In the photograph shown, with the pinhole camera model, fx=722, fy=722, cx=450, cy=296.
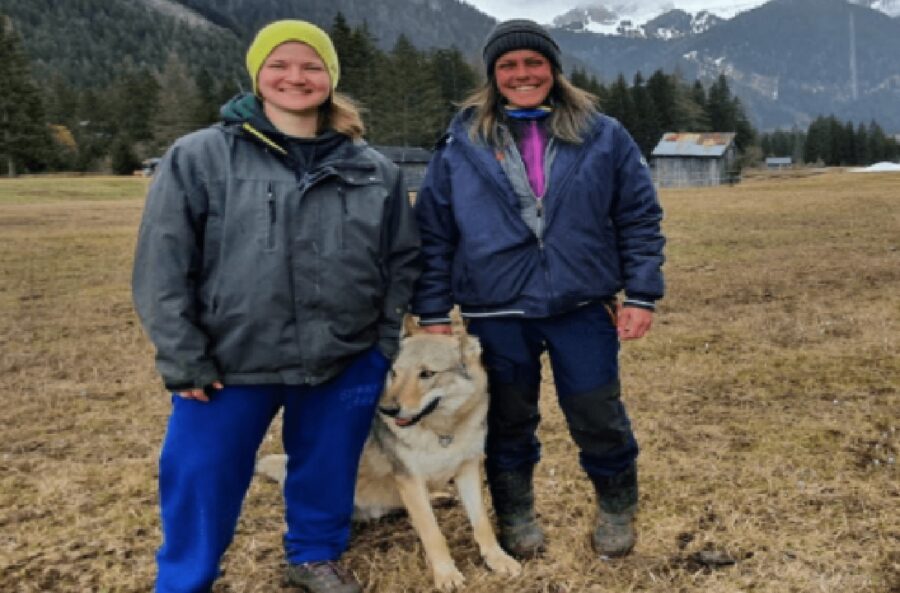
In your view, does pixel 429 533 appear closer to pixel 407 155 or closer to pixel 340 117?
pixel 340 117

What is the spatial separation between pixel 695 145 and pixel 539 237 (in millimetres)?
64627

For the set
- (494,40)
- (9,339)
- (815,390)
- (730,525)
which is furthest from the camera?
(9,339)

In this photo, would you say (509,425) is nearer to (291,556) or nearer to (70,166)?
(291,556)

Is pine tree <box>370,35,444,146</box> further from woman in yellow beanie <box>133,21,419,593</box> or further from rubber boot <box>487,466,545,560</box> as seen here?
woman in yellow beanie <box>133,21,419,593</box>

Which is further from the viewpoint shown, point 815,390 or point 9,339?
point 9,339

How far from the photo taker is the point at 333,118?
10.9ft

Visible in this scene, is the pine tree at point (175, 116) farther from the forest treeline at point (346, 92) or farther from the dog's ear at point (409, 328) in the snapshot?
the dog's ear at point (409, 328)

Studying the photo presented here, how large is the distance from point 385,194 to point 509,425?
1384 millimetres

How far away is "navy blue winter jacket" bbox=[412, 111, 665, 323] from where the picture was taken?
134 inches

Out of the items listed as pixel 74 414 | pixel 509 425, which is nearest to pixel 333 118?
pixel 509 425

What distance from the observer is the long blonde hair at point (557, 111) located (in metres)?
3.46

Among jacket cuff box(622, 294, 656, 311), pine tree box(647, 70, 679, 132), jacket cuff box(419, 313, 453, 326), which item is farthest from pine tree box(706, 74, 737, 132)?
jacket cuff box(419, 313, 453, 326)

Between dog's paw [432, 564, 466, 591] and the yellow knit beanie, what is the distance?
2.49m

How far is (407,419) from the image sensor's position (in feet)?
11.4
